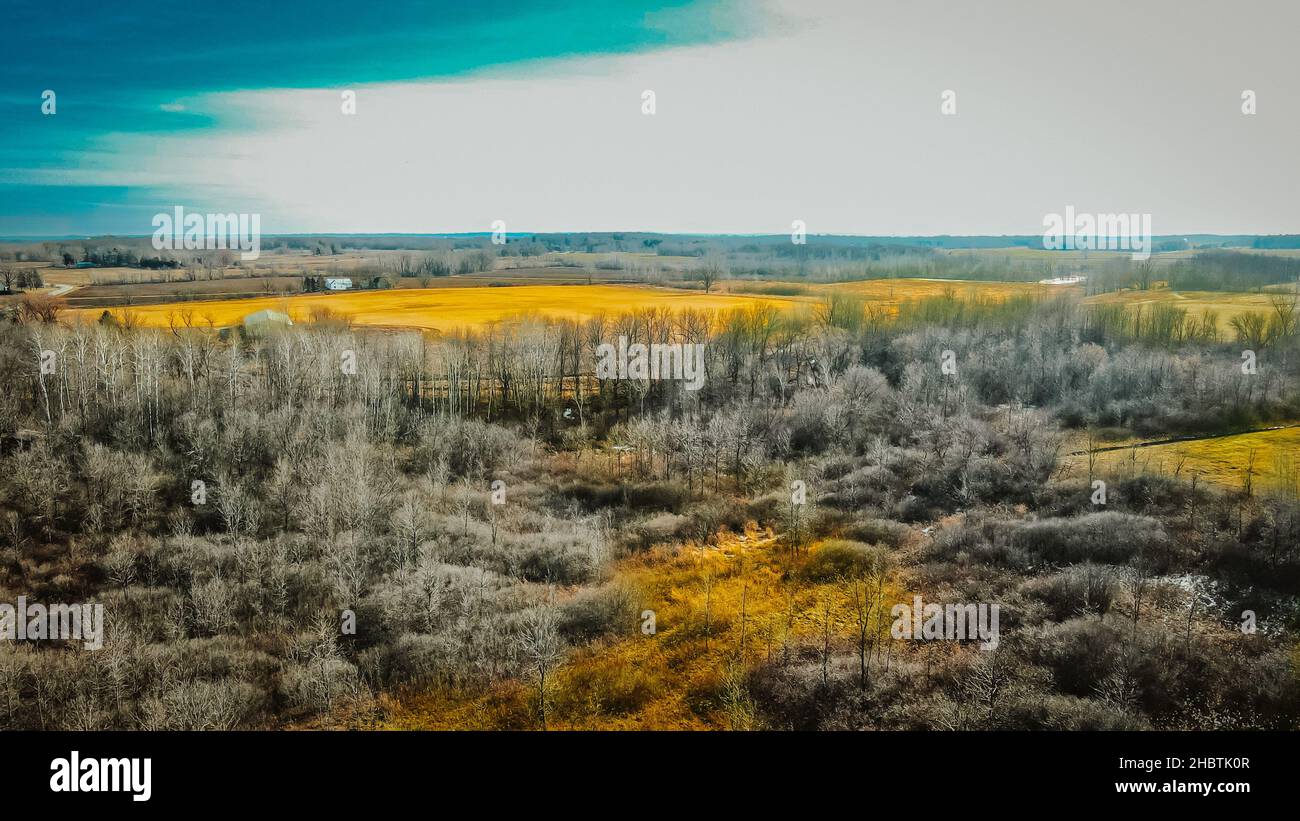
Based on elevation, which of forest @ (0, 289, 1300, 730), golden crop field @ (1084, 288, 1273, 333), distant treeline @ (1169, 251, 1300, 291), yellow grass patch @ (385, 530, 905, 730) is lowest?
yellow grass patch @ (385, 530, 905, 730)

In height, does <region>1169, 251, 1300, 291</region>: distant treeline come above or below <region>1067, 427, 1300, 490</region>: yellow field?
above

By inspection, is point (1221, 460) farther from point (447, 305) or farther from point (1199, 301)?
point (447, 305)

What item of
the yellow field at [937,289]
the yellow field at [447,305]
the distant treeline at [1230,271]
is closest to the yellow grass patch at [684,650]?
the yellow field at [447,305]

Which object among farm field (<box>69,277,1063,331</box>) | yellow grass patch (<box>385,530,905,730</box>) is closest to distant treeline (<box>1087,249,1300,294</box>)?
farm field (<box>69,277,1063,331</box>)

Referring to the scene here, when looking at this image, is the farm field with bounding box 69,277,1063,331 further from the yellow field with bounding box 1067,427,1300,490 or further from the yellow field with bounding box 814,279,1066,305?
the yellow field with bounding box 1067,427,1300,490

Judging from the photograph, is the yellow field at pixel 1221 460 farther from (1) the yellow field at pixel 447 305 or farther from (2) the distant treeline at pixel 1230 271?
(1) the yellow field at pixel 447 305

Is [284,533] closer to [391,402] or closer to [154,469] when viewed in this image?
[154,469]
